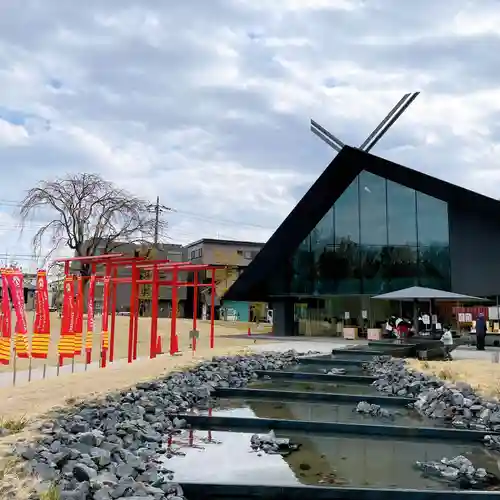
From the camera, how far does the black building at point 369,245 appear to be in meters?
24.0

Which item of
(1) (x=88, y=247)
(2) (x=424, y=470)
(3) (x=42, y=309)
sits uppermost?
(1) (x=88, y=247)

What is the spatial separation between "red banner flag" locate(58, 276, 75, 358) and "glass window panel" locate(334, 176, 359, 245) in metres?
17.2

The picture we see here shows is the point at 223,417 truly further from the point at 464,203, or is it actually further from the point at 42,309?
the point at 464,203

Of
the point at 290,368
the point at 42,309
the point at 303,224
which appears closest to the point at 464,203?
the point at 303,224

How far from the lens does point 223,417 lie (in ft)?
27.0

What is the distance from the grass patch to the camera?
19.2ft

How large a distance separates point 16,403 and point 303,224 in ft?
73.1

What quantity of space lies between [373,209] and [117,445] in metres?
22.6

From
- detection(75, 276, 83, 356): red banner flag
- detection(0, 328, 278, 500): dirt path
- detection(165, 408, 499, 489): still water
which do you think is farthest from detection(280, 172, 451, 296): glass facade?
detection(165, 408, 499, 489): still water

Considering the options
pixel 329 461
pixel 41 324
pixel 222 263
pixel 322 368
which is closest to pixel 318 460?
pixel 329 461

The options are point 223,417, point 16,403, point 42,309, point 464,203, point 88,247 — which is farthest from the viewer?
point 88,247

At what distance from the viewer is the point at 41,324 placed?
37.5 ft

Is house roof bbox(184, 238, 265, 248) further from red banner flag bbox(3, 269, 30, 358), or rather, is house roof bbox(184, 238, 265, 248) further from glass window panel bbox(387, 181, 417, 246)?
red banner flag bbox(3, 269, 30, 358)

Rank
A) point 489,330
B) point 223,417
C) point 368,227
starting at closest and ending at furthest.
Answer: point 223,417
point 489,330
point 368,227
